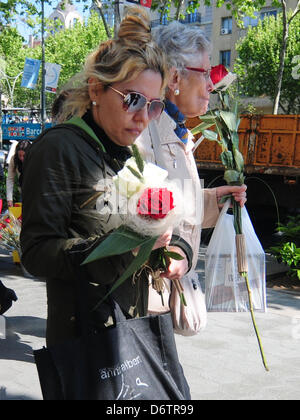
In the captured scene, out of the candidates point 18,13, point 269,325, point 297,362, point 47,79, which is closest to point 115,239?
point 297,362

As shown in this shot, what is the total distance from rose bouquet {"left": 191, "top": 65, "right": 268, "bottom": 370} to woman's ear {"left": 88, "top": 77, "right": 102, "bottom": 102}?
840mm

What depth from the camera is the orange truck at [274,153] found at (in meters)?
11.6

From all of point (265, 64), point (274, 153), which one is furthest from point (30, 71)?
point (265, 64)

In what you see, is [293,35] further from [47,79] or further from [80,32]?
[80,32]

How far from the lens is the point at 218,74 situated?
8.54ft

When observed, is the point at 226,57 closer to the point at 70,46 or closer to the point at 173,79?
the point at 70,46

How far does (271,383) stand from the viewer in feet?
13.7

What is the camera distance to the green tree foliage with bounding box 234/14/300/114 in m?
36.9

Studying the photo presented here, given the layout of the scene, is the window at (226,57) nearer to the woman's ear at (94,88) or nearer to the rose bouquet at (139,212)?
the woman's ear at (94,88)

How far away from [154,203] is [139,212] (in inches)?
1.9

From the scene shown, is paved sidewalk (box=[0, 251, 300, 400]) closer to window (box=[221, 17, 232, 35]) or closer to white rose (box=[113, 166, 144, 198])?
white rose (box=[113, 166, 144, 198])

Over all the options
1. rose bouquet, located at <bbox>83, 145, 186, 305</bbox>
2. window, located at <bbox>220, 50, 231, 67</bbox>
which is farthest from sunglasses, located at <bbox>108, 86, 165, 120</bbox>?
window, located at <bbox>220, 50, 231, 67</bbox>

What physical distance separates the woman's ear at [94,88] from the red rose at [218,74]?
836 mm

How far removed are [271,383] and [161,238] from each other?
9.45 ft
